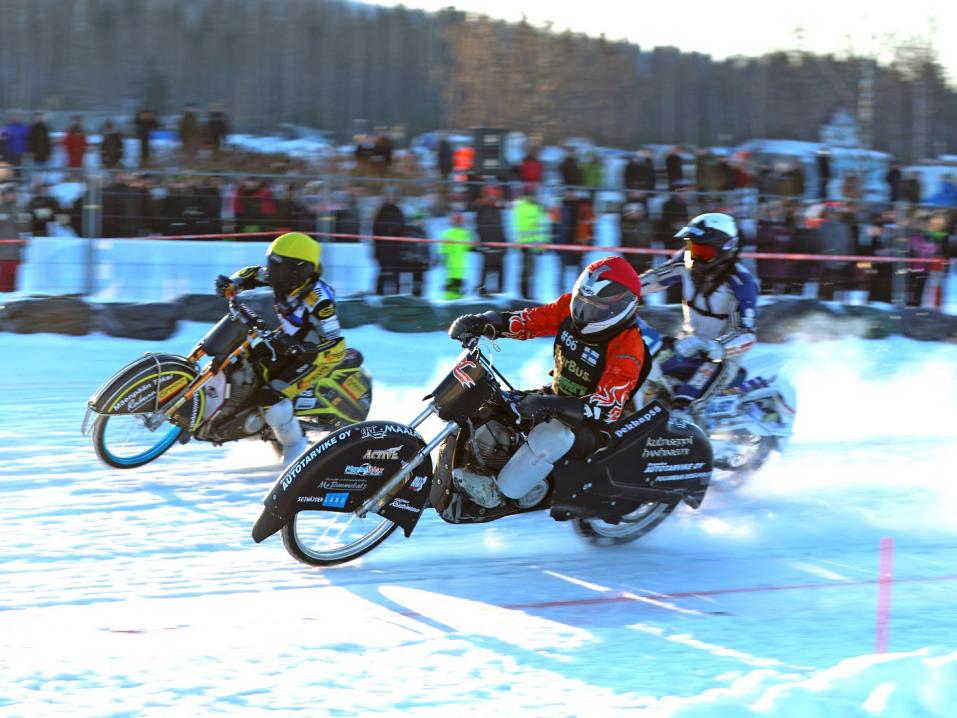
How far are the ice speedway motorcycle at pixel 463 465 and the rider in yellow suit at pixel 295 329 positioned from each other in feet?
5.09

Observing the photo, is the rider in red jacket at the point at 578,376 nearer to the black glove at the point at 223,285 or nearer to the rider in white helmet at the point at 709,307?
the rider in white helmet at the point at 709,307

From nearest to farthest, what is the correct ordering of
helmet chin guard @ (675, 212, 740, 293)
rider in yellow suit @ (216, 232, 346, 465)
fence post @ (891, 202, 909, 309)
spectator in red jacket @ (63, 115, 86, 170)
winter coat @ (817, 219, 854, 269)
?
rider in yellow suit @ (216, 232, 346, 465) → helmet chin guard @ (675, 212, 740, 293) → winter coat @ (817, 219, 854, 269) → fence post @ (891, 202, 909, 309) → spectator in red jacket @ (63, 115, 86, 170)

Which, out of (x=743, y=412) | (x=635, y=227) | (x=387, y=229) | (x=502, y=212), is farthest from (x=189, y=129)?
(x=743, y=412)

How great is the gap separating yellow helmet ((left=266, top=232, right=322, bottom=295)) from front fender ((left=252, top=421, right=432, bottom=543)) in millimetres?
2537

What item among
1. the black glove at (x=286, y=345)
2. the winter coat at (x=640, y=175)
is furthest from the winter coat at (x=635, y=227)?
the black glove at (x=286, y=345)

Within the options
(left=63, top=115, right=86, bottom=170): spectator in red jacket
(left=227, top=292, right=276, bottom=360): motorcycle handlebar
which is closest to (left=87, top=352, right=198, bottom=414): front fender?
(left=227, top=292, right=276, bottom=360): motorcycle handlebar

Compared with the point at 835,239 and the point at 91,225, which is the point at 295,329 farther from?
the point at 835,239

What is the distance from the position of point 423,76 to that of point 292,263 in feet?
131

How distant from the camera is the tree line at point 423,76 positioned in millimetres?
36469

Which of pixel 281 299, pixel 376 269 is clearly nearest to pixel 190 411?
pixel 281 299

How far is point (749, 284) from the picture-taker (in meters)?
8.48

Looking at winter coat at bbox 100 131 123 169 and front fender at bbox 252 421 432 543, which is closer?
front fender at bbox 252 421 432 543

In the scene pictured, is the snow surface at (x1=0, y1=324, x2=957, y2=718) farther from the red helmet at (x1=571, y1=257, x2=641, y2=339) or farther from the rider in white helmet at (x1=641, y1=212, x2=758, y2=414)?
the red helmet at (x1=571, y1=257, x2=641, y2=339)

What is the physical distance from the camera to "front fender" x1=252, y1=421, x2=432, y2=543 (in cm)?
575
